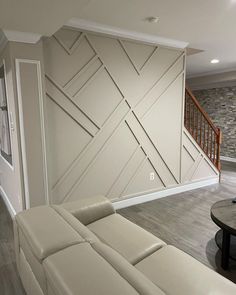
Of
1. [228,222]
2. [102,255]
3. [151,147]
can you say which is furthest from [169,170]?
[102,255]

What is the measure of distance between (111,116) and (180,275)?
7.72 feet

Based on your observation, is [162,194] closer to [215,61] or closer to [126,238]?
[126,238]

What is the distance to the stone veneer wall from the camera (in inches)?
263

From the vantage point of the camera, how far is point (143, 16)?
273 centimetres

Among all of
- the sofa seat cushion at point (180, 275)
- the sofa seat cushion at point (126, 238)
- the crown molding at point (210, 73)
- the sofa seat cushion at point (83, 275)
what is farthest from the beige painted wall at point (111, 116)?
the crown molding at point (210, 73)

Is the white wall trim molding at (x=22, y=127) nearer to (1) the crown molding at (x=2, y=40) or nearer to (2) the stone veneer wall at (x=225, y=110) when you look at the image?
(1) the crown molding at (x=2, y=40)

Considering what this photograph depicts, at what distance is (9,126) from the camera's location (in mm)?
2875

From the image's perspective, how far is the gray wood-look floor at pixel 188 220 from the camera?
2.46 meters

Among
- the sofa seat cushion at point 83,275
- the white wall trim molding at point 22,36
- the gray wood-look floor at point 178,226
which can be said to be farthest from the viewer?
the white wall trim molding at point 22,36

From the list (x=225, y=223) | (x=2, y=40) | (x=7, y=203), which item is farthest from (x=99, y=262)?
(x=7, y=203)

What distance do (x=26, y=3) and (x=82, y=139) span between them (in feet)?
5.71

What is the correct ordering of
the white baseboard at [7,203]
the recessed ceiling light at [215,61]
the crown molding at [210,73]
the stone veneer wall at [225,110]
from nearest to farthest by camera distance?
the white baseboard at [7,203]
the recessed ceiling light at [215,61]
the crown molding at [210,73]
the stone veneer wall at [225,110]

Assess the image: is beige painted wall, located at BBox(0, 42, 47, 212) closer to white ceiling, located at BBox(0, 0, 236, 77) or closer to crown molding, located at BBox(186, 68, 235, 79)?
white ceiling, located at BBox(0, 0, 236, 77)

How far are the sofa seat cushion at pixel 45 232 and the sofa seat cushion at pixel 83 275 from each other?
7cm
